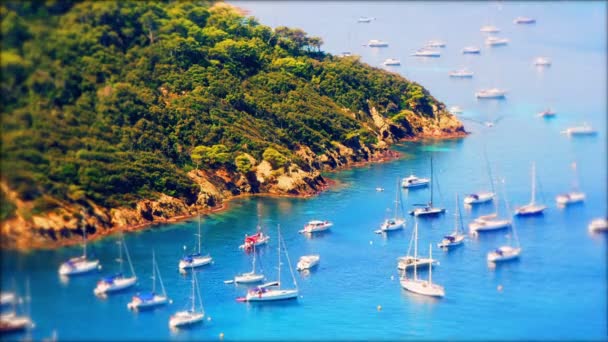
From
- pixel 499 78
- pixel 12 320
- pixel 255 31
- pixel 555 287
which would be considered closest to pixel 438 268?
pixel 555 287

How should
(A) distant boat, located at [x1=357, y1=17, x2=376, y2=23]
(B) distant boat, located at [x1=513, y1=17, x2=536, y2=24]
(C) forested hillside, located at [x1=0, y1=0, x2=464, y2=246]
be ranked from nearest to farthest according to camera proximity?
(C) forested hillside, located at [x1=0, y1=0, x2=464, y2=246]
(A) distant boat, located at [x1=357, y1=17, x2=376, y2=23]
(B) distant boat, located at [x1=513, y1=17, x2=536, y2=24]

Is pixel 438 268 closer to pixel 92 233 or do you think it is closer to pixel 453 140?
pixel 92 233

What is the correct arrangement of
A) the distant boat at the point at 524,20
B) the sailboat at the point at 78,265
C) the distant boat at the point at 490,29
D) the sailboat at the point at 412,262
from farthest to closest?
the distant boat at the point at 490,29, the distant boat at the point at 524,20, the sailboat at the point at 412,262, the sailboat at the point at 78,265

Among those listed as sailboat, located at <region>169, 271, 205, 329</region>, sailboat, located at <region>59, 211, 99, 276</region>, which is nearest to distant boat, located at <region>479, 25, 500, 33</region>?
sailboat, located at <region>59, 211, 99, 276</region>

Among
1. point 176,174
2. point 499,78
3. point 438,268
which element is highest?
point 499,78

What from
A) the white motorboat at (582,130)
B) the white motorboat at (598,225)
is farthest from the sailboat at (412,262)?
the white motorboat at (598,225)

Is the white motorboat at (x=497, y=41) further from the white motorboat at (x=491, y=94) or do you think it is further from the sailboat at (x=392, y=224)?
the sailboat at (x=392, y=224)

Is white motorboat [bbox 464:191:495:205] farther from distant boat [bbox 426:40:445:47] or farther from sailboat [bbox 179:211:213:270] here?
distant boat [bbox 426:40:445:47]
